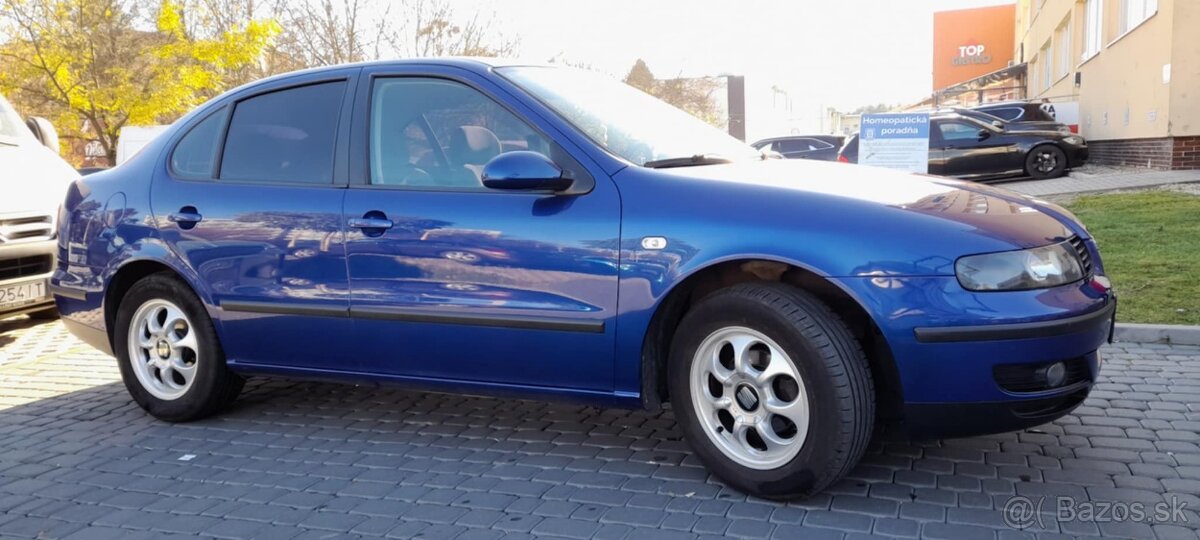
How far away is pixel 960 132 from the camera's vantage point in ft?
59.5

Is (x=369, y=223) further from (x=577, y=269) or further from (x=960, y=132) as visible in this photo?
(x=960, y=132)

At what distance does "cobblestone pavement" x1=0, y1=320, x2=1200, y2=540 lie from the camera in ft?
11.3

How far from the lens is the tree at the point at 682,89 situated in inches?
1263

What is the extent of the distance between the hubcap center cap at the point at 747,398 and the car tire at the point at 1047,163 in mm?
16397

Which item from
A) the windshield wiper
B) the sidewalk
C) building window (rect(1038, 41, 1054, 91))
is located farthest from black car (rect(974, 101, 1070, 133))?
the windshield wiper

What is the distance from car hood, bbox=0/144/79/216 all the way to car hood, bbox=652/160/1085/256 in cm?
543

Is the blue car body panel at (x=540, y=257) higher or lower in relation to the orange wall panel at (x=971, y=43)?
lower

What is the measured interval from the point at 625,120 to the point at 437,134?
821mm

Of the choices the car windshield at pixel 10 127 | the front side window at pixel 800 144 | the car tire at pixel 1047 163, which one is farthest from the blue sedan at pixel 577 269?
the front side window at pixel 800 144

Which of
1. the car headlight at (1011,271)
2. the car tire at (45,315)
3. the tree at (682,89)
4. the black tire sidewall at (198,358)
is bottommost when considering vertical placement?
the car tire at (45,315)

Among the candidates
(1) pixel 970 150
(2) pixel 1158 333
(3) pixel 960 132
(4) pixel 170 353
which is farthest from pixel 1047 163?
(4) pixel 170 353

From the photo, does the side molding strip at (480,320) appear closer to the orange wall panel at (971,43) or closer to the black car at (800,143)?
the black car at (800,143)

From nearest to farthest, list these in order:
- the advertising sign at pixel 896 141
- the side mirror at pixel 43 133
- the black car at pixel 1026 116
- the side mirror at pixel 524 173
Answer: the side mirror at pixel 524 173
the side mirror at pixel 43 133
the advertising sign at pixel 896 141
the black car at pixel 1026 116

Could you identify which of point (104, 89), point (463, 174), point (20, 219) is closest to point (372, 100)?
point (463, 174)
